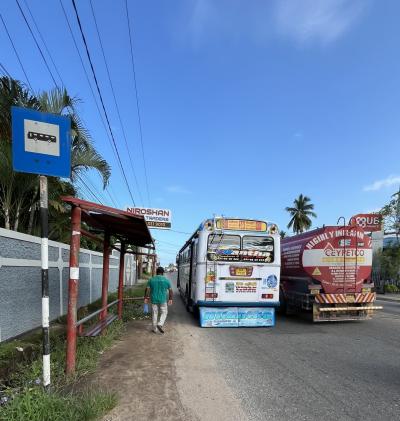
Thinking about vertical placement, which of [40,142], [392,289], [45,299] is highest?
[40,142]

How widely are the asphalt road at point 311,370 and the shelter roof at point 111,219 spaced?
9.62ft

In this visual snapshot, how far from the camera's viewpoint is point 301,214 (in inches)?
2901

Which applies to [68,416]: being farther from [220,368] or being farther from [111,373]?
[220,368]

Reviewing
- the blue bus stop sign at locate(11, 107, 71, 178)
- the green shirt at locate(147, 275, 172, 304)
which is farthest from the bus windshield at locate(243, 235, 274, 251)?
the blue bus stop sign at locate(11, 107, 71, 178)

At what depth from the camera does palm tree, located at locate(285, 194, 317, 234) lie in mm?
73188

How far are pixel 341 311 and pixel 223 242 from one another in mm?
4424

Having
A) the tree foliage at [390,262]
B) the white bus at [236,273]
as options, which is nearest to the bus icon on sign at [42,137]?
the white bus at [236,273]

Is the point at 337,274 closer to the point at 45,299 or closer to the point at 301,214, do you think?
the point at 45,299

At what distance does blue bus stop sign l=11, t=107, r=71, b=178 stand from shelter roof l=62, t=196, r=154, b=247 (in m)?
0.91

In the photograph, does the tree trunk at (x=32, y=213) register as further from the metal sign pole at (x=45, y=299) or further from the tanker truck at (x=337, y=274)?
the tanker truck at (x=337, y=274)

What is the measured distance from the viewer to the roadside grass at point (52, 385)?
430cm

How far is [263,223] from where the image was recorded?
12.2 metres

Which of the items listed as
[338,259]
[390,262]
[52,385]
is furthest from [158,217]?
[52,385]

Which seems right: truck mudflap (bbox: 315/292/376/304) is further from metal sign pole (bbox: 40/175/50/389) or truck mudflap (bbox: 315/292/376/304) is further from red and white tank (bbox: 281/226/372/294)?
metal sign pole (bbox: 40/175/50/389)
